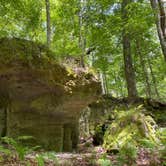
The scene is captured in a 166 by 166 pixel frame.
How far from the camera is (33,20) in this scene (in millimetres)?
14367

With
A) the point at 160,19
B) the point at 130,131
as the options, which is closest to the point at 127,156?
the point at 130,131

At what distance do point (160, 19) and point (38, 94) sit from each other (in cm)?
608

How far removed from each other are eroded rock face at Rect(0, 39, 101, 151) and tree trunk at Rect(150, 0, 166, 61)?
3.81 m

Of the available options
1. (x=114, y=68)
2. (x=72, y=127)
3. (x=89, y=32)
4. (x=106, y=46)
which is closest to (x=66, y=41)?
(x=89, y=32)

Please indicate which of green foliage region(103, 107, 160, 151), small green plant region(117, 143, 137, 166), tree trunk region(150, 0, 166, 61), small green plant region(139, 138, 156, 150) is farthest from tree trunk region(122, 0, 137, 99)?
small green plant region(117, 143, 137, 166)

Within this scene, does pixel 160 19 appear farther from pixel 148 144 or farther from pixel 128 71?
pixel 148 144

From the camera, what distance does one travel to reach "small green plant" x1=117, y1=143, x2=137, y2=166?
4694 millimetres

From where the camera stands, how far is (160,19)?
34.7 ft

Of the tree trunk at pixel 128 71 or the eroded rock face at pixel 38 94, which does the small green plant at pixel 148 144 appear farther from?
the tree trunk at pixel 128 71

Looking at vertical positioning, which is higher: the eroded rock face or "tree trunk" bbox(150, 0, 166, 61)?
"tree trunk" bbox(150, 0, 166, 61)

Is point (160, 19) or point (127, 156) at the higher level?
point (160, 19)

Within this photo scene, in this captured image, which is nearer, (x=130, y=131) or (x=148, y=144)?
(x=148, y=144)

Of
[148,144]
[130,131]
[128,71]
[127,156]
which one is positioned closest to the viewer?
[127,156]

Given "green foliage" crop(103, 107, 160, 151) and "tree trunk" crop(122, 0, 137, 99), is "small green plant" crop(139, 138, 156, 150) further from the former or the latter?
"tree trunk" crop(122, 0, 137, 99)
